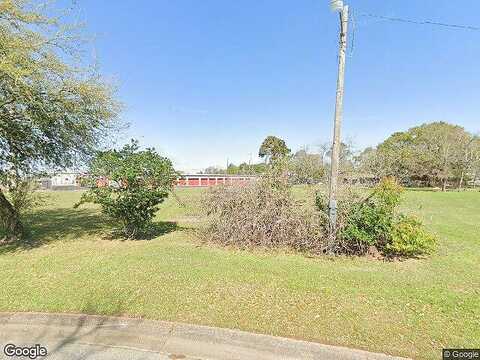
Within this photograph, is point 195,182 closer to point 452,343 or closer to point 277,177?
point 277,177

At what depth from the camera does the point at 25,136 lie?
803 centimetres

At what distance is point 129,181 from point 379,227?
6.01 meters

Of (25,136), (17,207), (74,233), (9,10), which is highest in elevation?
(9,10)

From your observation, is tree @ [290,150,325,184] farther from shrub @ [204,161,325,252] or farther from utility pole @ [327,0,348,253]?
utility pole @ [327,0,348,253]

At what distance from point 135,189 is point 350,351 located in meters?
6.08

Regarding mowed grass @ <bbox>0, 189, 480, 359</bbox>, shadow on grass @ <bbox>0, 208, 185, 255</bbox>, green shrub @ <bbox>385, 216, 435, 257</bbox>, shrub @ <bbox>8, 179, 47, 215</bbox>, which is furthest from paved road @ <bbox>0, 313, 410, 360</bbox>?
shrub @ <bbox>8, 179, 47, 215</bbox>

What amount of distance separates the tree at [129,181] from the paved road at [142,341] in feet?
12.9

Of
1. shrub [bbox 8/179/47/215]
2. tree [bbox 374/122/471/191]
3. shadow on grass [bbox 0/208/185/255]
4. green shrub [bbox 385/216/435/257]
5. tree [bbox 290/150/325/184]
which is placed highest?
tree [bbox 374/122/471/191]

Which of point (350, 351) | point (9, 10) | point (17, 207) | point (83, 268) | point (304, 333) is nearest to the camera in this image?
point (350, 351)

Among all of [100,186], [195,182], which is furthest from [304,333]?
[195,182]

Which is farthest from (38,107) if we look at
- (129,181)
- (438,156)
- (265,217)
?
(438,156)

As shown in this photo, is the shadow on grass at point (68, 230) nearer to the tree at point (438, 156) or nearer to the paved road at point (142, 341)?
the paved road at point (142, 341)

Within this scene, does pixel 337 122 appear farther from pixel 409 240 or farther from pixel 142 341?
pixel 142 341

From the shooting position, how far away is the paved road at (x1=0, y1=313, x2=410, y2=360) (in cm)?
311
